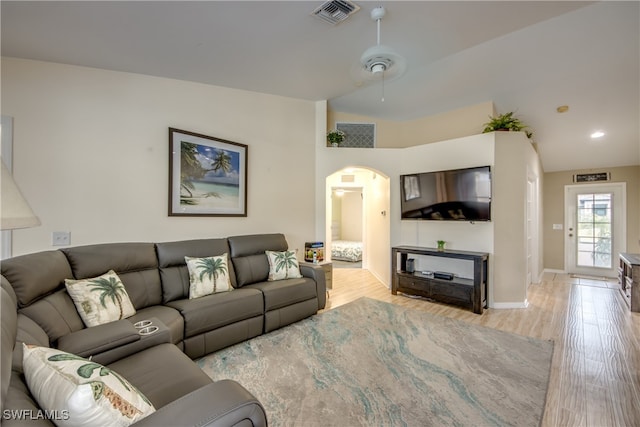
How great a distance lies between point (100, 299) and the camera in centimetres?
208

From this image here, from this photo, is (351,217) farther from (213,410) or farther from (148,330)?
(213,410)

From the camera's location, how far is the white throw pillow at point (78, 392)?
85cm

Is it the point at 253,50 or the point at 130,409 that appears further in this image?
the point at 253,50

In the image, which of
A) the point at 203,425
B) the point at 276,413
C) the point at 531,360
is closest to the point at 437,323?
the point at 531,360

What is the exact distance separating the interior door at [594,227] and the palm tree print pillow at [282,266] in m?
6.24

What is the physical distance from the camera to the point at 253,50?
2.86m

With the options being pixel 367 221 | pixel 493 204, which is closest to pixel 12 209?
pixel 493 204

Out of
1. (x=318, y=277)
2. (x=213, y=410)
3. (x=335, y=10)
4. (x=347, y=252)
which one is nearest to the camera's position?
(x=213, y=410)

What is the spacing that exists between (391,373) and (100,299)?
91.2 inches

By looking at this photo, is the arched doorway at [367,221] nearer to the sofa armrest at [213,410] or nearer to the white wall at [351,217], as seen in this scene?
the white wall at [351,217]

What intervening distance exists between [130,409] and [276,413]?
114 cm

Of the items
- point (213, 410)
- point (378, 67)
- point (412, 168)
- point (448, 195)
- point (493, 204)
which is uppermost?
point (378, 67)

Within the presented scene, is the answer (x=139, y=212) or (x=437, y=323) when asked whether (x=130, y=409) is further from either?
(x=437, y=323)

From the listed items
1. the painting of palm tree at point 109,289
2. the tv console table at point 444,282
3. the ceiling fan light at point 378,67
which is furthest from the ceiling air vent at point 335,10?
the tv console table at point 444,282
